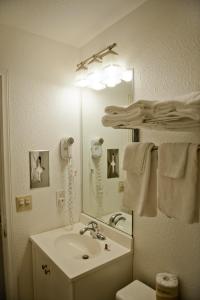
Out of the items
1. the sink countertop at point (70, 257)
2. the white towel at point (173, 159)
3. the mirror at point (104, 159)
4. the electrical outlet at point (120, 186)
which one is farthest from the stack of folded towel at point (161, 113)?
the sink countertop at point (70, 257)

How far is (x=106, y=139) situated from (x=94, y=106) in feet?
1.11

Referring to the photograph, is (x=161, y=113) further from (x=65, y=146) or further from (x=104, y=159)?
(x=65, y=146)

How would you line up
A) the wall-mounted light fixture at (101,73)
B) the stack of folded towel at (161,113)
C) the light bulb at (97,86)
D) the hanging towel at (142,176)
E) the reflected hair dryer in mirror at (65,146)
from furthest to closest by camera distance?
the reflected hair dryer in mirror at (65,146) < the light bulb at (97,86) < the wall-mounted light fixture at (101,73) < the hanging towel at (142,176) < the stack of folded towel at (161,113)

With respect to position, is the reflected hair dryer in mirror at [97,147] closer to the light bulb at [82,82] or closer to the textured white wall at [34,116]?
the textured white wall at [34,116]

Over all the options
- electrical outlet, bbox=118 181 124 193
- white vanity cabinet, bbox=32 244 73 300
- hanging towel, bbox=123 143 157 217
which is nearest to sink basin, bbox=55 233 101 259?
white vanity cabinet, bbox=32 244 73 300

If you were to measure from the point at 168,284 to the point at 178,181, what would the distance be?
0.64 m

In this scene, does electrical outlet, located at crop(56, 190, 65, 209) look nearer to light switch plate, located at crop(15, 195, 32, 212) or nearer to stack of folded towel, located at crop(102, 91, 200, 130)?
light switch plate, located at crop(15, 195, 32, 212)

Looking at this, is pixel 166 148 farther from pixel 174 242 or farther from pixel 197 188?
pixel 174 242

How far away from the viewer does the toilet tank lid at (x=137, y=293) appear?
120 cm

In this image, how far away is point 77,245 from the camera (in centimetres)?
167

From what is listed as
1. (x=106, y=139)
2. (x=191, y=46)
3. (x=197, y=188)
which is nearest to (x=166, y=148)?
(x=197, y=188)

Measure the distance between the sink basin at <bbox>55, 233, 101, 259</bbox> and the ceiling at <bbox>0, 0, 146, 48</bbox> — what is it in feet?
5.44

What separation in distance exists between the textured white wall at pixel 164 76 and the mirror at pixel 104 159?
0.17 meters

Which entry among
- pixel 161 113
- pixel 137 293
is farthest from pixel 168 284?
pixel 161 113
